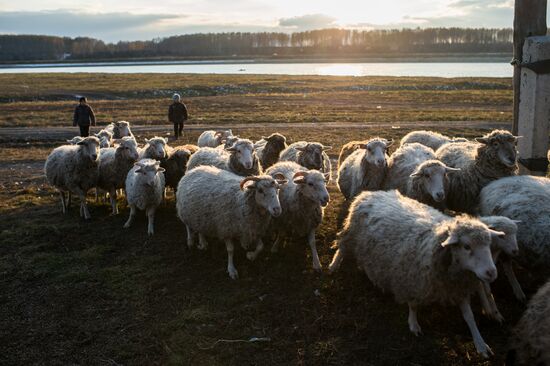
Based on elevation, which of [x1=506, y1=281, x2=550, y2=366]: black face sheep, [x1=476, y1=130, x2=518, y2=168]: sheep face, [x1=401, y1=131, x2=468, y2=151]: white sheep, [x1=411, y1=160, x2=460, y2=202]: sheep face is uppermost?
[x1=476, y1=130, x2=518, y2=168]: sheep face

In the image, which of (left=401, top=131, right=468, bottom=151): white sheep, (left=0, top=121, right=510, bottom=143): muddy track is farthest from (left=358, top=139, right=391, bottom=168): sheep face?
(left=0, top=121, right=510, bottom=143): muddy track

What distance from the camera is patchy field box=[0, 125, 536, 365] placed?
5.75 meters

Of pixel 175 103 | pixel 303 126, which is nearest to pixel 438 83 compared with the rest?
pixel 303 126

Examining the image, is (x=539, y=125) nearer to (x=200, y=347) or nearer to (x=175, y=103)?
(x=200, y=347)

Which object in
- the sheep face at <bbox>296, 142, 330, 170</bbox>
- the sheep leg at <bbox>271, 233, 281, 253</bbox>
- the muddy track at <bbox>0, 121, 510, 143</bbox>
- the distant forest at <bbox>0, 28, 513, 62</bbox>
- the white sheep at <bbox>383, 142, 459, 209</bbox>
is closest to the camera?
the white sheep at <bbox>383, 142, 459, 209</bbox>

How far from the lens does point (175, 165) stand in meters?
11.6

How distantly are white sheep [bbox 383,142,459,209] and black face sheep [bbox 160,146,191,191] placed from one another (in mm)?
4913

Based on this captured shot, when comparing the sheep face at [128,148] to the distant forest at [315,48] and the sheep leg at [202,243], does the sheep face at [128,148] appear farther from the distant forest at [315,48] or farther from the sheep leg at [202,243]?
the distant forest at [315,48]

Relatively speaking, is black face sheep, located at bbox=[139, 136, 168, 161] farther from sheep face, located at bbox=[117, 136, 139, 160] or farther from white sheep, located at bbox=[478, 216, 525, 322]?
white sheep, located at bbox=[478, 216, 525, 322]

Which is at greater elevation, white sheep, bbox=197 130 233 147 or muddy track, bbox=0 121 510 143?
white sheep, bbox=197 130 233 147

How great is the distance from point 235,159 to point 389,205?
4.22 m

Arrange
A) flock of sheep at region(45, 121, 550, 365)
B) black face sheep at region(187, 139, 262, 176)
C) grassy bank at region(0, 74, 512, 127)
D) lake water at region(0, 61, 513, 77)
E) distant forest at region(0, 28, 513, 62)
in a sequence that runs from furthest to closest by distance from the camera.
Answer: distant forest at region(0, 28, 513, 62)
lake water at region(0, 61, 513, 77)
grassy bank at region(0, 74, 512, 127)
black face sheep at region(187, 139, 262, 176)
flock of sheep at region(45, 121, 550, 365)

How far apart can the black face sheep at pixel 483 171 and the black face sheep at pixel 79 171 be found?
784 cm

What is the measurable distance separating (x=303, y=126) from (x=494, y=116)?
11139 mm
